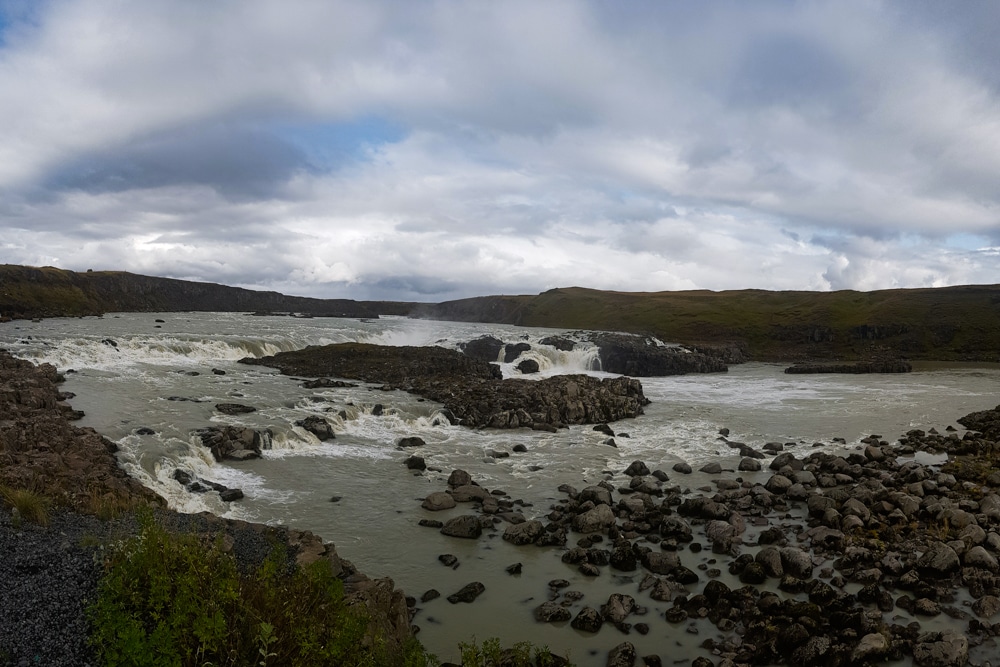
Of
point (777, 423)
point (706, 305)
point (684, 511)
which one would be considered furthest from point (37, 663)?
point (706, 305)

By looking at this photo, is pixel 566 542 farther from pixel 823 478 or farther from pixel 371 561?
pixel 823 478

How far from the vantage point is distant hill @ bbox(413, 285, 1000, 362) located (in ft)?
308

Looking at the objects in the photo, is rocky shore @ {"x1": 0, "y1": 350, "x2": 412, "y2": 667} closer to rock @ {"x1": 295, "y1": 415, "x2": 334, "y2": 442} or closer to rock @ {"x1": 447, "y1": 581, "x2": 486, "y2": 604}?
rock @ {"x1": 447, "y1": 581, "x2": 486, "y2": 604}

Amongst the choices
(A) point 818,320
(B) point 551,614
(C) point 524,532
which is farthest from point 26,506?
(A) point 818,320

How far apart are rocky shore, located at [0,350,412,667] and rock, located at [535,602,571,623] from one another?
2.92 metres

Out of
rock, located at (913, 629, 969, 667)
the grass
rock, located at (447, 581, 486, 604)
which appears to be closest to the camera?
rock, located at (913, 629, 969, 667)

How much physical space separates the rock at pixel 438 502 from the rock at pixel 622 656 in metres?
9.36

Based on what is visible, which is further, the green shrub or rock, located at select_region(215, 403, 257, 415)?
rock, located at select_region(215, 403, 257, 415)

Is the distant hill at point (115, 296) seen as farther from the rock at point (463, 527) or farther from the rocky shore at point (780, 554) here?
the rocky shore at point (780, 554)

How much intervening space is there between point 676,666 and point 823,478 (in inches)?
582

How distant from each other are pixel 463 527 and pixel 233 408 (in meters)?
18.9

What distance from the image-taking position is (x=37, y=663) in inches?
264

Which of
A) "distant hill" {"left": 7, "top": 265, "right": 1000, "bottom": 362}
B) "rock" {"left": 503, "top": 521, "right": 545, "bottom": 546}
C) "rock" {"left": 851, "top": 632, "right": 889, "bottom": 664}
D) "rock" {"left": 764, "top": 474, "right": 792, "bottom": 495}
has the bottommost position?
"rock" {"left": 503, "top": 521, "right": 545, "bottom": 546}

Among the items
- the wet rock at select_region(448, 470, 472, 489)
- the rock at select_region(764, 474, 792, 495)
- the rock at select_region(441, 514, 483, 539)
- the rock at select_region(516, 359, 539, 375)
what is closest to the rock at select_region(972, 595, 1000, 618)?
the rock at select_region(764, 474, 792, 495)
